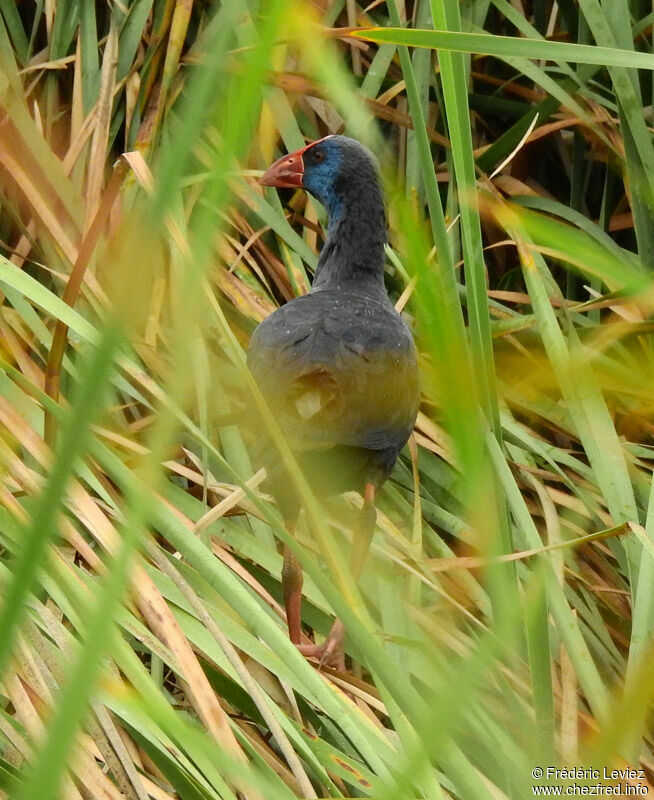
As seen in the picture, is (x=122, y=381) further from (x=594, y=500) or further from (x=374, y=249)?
(x=594, y=500)

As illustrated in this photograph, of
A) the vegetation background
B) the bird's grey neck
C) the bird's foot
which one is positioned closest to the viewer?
the vegetation background

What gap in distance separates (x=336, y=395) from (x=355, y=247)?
0.49m

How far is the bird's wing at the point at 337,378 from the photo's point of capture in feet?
5.66

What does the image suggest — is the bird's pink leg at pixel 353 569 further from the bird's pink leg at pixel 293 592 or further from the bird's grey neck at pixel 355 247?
the bird's grey neck at pixel 355 247

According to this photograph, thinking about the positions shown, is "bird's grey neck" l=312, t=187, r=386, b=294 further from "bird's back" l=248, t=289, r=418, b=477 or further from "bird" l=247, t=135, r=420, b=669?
"bird's back" l=248, t=289, r=418, b=477

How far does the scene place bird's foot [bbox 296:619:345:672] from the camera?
5.55ft

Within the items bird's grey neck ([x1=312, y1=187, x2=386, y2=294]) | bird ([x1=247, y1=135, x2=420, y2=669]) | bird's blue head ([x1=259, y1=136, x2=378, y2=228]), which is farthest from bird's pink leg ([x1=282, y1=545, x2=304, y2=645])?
bird's blue head ([x1=259, y1=136, x2=378, y2=228])

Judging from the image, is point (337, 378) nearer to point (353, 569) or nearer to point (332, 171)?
point (353, 569)

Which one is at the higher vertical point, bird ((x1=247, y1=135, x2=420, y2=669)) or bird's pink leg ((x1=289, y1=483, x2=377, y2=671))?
bird ((x1=247, y1=135, x2=420, y2=669))

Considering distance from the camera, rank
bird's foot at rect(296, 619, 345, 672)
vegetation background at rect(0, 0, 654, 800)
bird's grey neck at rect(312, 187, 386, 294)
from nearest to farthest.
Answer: vegetation background at rect(0, 0, 654, 800) < bird's foot at rect(296, 619, 345, 672) < bird's grey neck at rect(312, 187, 386, 294)

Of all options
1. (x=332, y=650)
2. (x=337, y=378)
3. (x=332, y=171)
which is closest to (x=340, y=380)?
(x=337, y=378)

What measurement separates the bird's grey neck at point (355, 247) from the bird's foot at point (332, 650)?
0.66 metres

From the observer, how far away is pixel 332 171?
2166 mm

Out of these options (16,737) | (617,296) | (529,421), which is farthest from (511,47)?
(529,421)
